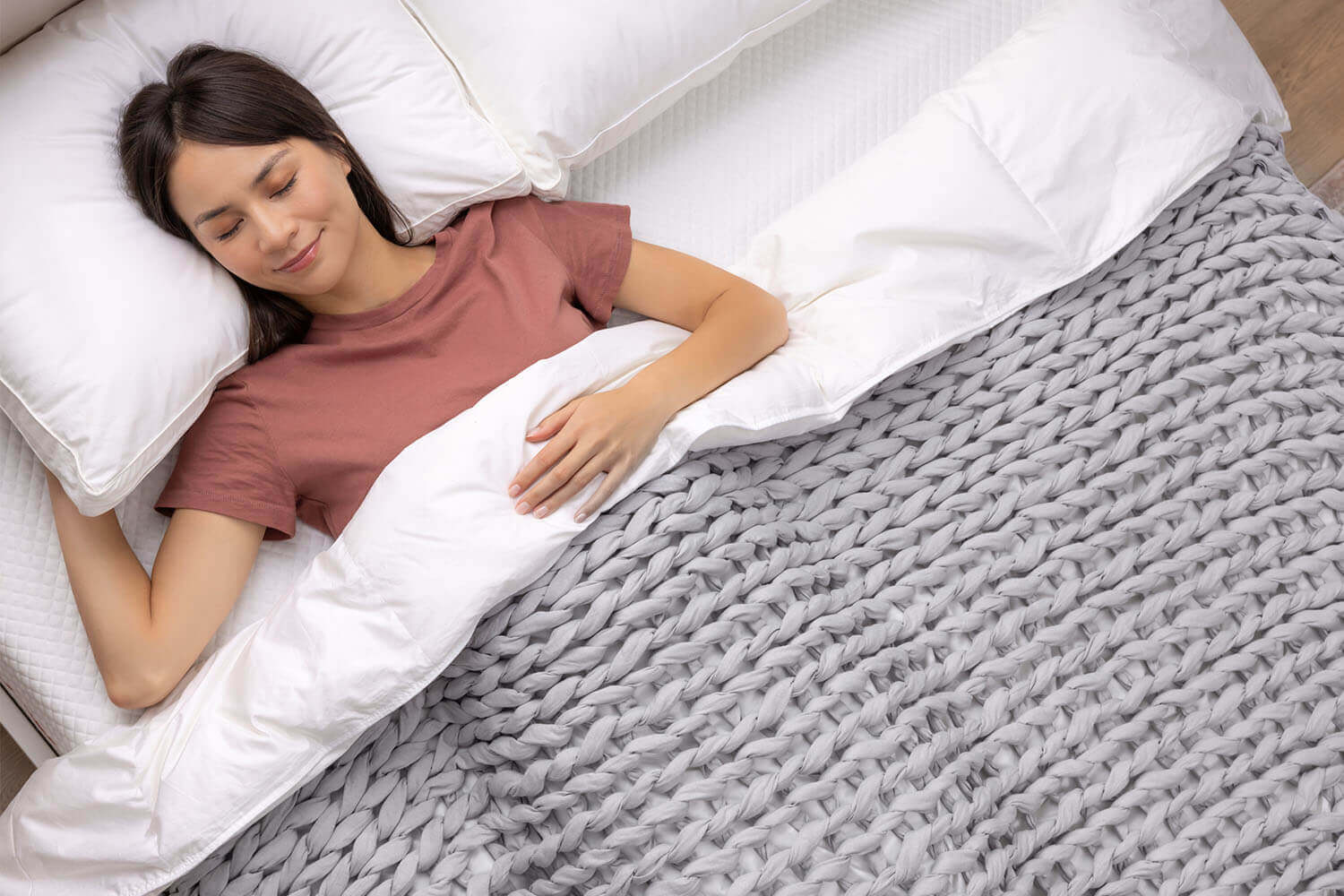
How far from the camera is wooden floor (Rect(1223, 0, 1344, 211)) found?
149cm

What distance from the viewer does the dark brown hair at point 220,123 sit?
0.92 m

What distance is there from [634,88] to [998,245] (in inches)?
16.5

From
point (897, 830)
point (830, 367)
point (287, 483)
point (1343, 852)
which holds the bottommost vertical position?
point (1343, 852)

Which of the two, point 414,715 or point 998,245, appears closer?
point 414,715

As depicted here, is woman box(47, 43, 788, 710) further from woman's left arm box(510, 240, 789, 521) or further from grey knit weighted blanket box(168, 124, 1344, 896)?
grey knit weighted blanket box(168, 124, 1344, 896)

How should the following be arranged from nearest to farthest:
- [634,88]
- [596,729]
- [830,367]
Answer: [596,729] → [830,367] → [634,88]

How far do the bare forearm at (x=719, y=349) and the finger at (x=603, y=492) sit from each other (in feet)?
0.28

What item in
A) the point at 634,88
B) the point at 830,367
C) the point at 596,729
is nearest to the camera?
the point at 596,729

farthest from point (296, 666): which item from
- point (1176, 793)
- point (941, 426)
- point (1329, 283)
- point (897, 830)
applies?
point (1329, 283)

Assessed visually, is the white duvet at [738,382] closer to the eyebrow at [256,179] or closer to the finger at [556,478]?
the finger at [556,478]

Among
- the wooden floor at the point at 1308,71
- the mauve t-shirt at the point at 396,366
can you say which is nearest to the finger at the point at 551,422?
the mauve t-shirt at the point at 396,366

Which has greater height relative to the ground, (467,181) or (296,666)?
(467,181)

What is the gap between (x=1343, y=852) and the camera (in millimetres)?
843

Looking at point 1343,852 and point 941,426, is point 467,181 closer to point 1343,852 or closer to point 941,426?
point 941,426
